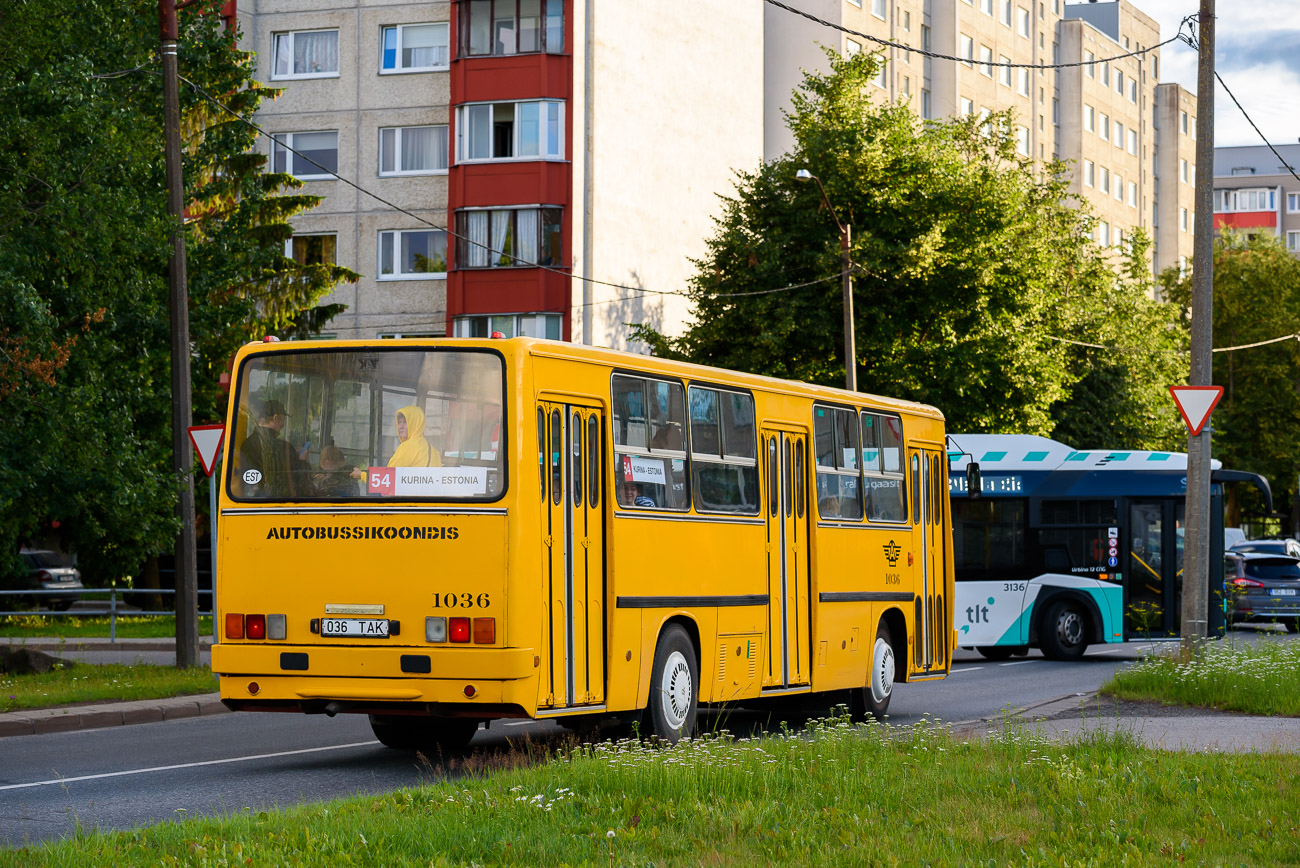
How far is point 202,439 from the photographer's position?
1994cm

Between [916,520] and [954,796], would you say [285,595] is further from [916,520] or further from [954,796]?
[916,520]

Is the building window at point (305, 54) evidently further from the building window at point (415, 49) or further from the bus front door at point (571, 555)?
the bus front door at point (571, 555)

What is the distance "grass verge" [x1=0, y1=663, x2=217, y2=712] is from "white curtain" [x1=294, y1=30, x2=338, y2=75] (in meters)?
30.4

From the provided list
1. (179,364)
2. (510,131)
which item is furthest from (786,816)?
(510,131)

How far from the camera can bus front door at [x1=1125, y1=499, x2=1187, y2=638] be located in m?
25.8

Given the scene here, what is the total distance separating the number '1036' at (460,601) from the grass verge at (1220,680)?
25.9ft

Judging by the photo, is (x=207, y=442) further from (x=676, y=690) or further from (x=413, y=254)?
(x=413, y=254)

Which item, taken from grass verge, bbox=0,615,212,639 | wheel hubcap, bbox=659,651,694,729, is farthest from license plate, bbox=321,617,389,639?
grass verge, bbox=0,615,212,639

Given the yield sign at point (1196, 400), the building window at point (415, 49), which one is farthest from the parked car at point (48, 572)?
the yield sign at point (1196, 400)

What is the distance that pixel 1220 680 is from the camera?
16.3 metres

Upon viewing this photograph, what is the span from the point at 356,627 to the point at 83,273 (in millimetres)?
9575

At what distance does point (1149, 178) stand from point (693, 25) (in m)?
49.2

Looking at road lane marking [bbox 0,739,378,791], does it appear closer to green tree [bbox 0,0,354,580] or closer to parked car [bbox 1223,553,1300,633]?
green tree [bbox 0,0,354,580]

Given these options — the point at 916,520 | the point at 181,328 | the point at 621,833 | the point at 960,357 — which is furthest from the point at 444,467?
the point at 960,357
